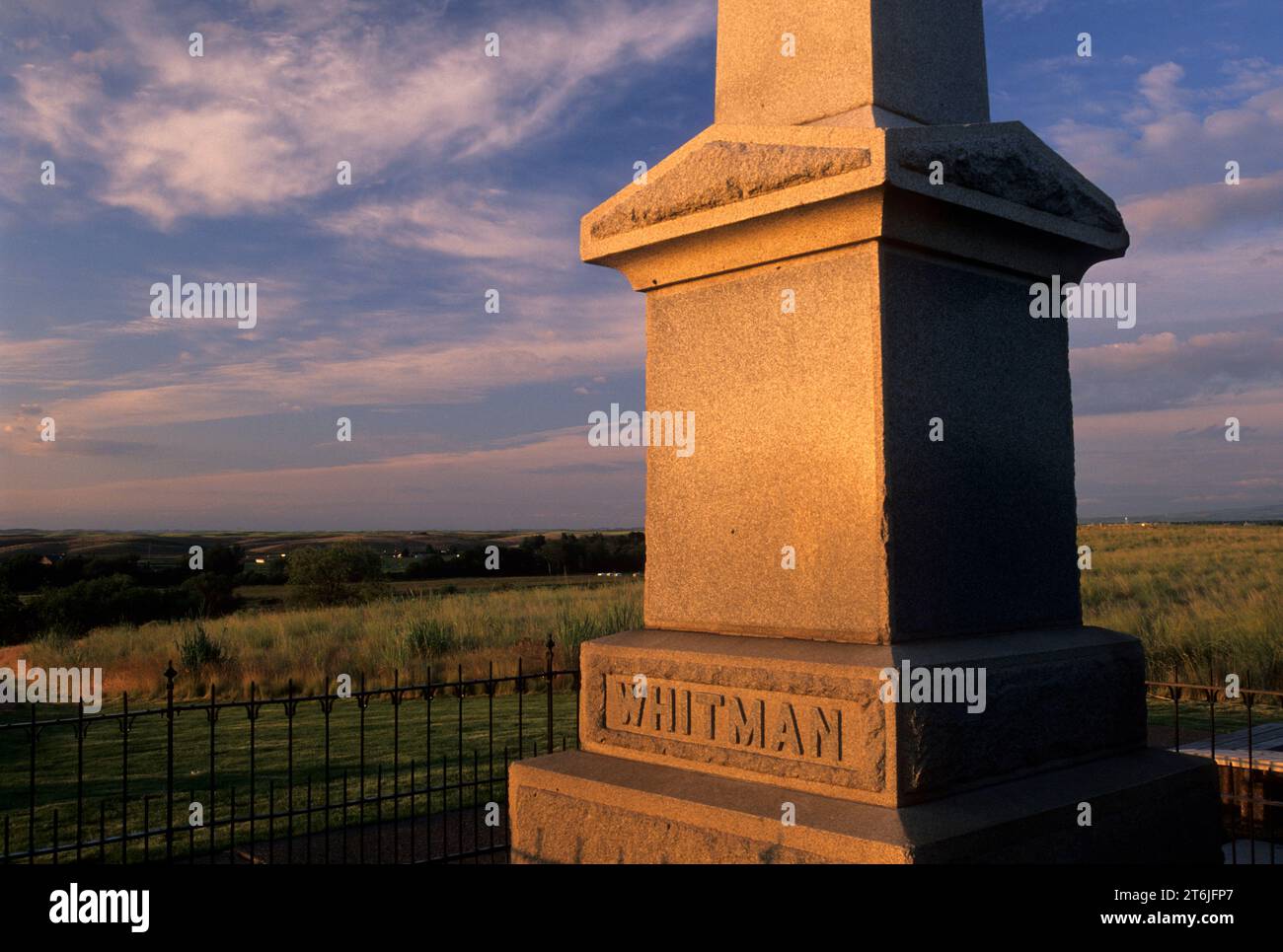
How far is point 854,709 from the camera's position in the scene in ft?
10.4

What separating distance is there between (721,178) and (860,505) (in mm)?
1305

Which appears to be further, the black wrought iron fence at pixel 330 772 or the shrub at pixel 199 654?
the shrub at pixel 199 654

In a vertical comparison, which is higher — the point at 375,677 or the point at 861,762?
the point at 861,762

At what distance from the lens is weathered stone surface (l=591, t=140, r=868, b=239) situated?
133 inches

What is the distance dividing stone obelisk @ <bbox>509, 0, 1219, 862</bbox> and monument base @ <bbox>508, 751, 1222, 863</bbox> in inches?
0.4

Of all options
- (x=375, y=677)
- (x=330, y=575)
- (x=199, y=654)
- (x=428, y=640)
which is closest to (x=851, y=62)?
(x=375, y=677)

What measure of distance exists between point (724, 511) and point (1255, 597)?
49.5 feet

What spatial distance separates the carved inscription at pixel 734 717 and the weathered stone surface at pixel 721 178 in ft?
5.71

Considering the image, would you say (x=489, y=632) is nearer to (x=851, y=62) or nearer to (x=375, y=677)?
(x=375, y=677)

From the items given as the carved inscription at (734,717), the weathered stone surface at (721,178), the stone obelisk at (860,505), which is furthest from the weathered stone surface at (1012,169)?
the carved inscription at (734,717)

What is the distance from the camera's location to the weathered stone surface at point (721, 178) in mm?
3375

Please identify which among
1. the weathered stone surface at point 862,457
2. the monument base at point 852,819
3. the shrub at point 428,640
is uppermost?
the weathered stone surface at point 862,457

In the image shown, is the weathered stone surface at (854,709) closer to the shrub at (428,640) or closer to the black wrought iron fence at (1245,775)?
the black wrought iron fence at (1245,775)
